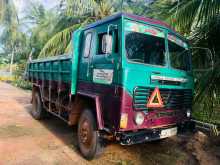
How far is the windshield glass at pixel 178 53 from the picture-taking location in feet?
14.0

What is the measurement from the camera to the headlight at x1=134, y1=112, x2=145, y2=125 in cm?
361

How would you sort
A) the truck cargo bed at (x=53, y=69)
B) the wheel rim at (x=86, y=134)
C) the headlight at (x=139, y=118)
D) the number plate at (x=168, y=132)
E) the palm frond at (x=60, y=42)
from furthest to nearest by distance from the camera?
the palm frond at (x=60, y=42) → the truck cargo bed at (x=53, y=69) → the wheel rim at (x=86, y=134) → the number plate at (x=168, y=132) → the headlight at (x=139, y=118)

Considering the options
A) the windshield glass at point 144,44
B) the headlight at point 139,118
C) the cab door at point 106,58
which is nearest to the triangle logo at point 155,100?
the headlight at point 139,118

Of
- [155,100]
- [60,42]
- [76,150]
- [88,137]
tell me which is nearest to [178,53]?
[155,100]

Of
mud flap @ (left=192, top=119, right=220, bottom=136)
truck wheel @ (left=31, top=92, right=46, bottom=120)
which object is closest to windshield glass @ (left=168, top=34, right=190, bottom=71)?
mud flap @ (left=192, top=119, right=220, bottom=136)

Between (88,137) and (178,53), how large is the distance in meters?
2.22

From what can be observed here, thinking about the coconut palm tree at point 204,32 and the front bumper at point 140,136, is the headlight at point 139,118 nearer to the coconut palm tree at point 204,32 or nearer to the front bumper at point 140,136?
the front bumper at point 140,136

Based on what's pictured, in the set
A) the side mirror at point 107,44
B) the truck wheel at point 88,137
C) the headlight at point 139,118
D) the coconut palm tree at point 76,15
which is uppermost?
the coconut palm tree at point 76,15

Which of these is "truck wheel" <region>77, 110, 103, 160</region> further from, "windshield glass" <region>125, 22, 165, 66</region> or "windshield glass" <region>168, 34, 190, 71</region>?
"windshield glass" <region>168, 34, 190, 71</region>

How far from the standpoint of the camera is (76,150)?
4.73 meters

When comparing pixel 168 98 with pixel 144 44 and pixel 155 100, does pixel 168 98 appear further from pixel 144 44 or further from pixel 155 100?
pixel 144 44

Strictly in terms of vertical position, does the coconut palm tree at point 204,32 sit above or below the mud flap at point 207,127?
above

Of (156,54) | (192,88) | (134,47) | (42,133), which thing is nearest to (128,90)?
(134,47)

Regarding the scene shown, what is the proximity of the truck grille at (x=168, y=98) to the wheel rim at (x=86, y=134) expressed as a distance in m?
1.09
